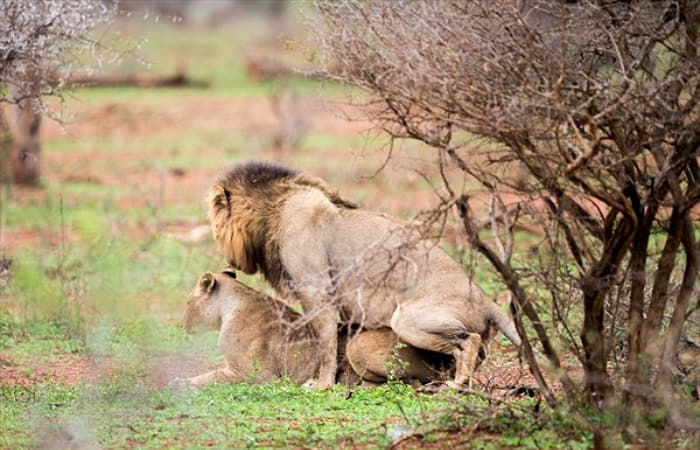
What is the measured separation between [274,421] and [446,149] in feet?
6.38

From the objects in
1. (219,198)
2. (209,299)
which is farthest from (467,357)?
(219,198)

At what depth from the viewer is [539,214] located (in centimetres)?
630

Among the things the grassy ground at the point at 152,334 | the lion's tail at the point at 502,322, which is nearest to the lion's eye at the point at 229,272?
the grassy ground at the point at 152,334

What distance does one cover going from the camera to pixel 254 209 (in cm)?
854

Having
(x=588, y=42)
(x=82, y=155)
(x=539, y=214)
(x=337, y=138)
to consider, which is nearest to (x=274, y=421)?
(x=539, y=214)

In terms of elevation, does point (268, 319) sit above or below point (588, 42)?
below

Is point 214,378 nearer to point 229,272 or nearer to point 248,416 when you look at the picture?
point 229,272

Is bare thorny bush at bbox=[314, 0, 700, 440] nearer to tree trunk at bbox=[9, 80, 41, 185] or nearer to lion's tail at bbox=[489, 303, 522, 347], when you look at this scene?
lion's tail at bbox=[489, 303, 522, 347]

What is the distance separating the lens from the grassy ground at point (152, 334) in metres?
6.37

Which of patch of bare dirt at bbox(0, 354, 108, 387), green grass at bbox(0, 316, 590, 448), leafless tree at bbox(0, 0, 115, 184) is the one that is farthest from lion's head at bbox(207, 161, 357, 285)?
leafless tree at bbox(0, 0, 115, 184)

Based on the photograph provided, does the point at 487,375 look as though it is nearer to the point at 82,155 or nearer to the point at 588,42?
the point at 588,42

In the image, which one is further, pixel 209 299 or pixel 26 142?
pixel 26 142

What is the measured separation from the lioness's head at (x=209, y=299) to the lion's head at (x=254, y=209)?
21cm

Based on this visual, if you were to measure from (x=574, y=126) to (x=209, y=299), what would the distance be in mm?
3600
